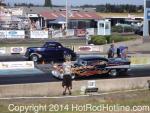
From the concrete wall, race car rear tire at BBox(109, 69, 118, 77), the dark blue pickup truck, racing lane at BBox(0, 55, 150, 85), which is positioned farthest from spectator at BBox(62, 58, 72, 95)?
the dark blue pickup truck

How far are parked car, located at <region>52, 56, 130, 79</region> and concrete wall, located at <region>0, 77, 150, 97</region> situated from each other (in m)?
3.91

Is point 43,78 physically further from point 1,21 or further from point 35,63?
point 1,21

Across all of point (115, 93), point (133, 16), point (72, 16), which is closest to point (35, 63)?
point (115, 93)

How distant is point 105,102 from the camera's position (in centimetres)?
2281

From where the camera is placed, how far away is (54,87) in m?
25.5

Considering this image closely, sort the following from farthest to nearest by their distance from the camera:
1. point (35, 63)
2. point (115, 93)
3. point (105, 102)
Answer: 1. point (35, 63)
2. point (115, 93)
3. point (105, 102)

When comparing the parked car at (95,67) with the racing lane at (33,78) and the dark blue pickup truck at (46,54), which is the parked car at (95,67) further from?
the dark blue pickup truck at (46,54)

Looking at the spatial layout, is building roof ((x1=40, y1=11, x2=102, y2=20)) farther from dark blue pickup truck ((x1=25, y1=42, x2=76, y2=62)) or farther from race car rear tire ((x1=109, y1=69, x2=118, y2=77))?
race car rear tire ((x1=109, y1=69, x2=118, y2=77))

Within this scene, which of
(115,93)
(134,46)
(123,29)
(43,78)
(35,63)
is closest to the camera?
(115,93)

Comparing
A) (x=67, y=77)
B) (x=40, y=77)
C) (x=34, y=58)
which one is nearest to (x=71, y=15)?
(x=34, y=58)

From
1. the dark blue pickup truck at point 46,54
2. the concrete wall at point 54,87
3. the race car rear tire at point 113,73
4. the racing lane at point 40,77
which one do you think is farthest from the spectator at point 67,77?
the dark blue pickup truck at point 46,54

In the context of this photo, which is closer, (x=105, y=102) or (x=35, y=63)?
(x=105, y=102)

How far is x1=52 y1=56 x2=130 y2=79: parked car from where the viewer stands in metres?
30.7

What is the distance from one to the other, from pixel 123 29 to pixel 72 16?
382 inches
